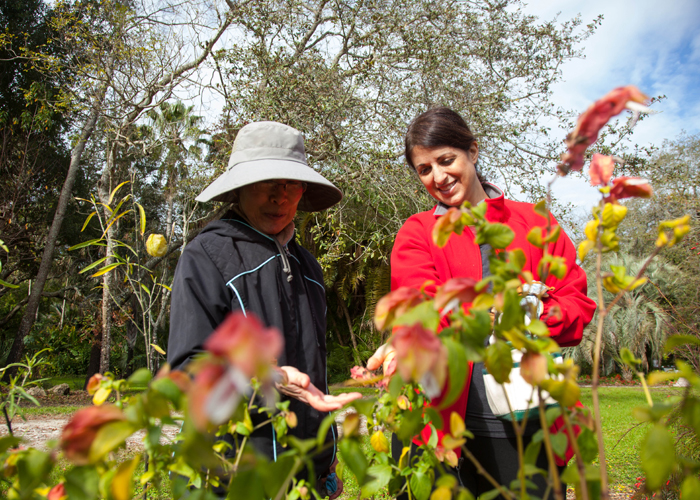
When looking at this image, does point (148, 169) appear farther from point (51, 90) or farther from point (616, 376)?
point (616, 376)

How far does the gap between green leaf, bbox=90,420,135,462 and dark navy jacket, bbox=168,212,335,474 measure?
0.91 m

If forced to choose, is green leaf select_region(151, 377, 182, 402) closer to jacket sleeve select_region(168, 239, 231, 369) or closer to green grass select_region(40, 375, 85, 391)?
Result: jacket sleeve select_region(168, 239, 231, 369)

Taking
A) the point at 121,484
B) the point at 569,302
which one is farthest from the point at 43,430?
the point at 121,484

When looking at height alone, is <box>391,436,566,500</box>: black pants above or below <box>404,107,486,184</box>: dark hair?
below

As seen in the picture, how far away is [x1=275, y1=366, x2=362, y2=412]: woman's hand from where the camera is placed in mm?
804

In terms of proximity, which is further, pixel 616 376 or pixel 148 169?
pixel 616 376

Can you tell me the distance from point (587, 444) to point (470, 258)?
1070 millimetres

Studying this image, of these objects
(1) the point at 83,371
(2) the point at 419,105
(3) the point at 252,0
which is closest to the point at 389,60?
(2) the point at 419,105

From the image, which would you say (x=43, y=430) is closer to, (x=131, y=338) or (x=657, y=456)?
(x=657, y=456)

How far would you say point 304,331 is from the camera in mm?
1545

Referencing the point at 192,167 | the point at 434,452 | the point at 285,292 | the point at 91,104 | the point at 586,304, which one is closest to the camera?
the point at 434,452

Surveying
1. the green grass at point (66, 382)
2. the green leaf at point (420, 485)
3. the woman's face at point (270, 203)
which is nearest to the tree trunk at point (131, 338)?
the green grass at point (66, 382)

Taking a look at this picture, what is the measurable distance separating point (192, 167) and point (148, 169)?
8054mm

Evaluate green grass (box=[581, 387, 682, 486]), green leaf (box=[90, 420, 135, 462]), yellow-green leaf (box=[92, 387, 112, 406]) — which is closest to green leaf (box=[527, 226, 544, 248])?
green leaf (box=[90, 420, 135, 462])
